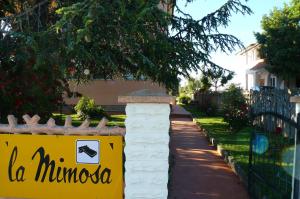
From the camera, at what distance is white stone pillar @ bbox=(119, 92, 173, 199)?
5.50 meters

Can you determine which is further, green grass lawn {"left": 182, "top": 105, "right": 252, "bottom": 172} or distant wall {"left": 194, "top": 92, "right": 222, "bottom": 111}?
distant wall {"left": 194, "top": 92, "right": 222, "bottom": 111}

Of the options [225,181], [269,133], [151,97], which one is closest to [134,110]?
[151,97]

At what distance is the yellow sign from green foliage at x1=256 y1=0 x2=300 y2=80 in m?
24.6

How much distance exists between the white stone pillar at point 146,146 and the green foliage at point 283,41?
2463 centimetres

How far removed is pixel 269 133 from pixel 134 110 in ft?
7.77

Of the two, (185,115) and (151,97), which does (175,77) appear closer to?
(151,97)

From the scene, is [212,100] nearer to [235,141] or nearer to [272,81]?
[272,81]

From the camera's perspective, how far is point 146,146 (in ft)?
18.2

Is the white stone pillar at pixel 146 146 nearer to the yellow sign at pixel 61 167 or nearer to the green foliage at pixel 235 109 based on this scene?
the yellow sign at pixel 61 167

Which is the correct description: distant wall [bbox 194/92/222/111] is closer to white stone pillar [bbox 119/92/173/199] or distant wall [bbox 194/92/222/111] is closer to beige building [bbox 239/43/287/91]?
beige building [bbox 239/43/287/91]

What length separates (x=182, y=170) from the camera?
9812mm

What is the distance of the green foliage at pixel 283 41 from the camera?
94.7ft

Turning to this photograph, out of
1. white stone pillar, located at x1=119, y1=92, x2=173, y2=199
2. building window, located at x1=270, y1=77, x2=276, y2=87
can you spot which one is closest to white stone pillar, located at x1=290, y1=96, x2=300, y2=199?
white stone pillar, located at x1=119, y1=92, x2=173, y2=199

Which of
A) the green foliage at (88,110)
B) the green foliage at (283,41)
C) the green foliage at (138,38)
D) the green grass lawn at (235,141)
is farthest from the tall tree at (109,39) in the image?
the green foliage at (283,41)
